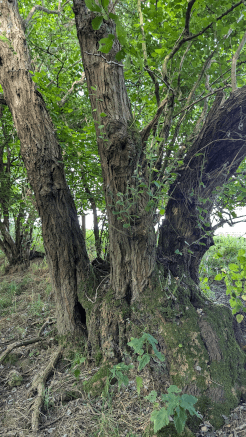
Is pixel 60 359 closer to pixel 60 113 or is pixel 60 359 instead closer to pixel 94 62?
pixel 94 62

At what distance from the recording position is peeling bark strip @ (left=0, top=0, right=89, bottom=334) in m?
2.62

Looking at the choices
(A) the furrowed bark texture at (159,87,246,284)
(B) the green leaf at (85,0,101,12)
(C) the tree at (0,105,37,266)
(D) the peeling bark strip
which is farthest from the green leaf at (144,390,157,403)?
(C) the tree at (0,105,37,266)

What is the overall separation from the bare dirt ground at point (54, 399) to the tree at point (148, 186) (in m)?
0.23

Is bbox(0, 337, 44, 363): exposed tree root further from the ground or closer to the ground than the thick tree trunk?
closer to the ground

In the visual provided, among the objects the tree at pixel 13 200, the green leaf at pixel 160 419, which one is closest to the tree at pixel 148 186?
the green leaf at pixel 160 419

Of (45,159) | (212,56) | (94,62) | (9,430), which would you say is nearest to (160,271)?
(45,159)

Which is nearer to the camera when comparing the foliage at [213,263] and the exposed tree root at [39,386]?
the exposed tree root at [39,386]

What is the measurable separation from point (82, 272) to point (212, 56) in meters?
2.66

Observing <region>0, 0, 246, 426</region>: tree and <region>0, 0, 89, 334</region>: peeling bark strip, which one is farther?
<region>0, 0, 89, 334</region>: peeling bark strip

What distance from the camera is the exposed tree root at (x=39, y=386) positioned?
6.72ft

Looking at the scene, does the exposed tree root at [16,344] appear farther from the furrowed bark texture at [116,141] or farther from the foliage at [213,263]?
the foliage at [213,263]

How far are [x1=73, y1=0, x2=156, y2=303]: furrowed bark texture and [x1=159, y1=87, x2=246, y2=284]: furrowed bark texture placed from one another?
391 millimetres

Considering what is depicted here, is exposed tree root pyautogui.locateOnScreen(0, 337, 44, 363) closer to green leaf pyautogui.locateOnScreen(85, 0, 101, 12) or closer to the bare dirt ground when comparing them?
the bare dirt ground

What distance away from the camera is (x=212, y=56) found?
99.6 inches
